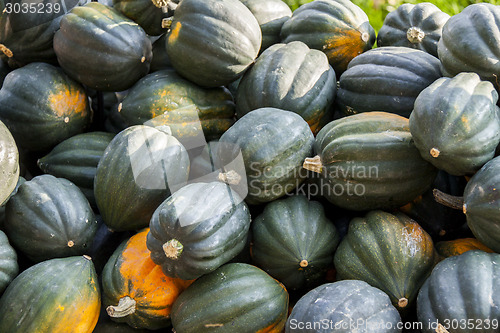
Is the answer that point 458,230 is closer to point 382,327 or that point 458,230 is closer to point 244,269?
point 382,327

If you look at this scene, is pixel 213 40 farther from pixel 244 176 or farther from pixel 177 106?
pixel 244 176

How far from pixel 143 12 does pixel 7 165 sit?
4.64 feet

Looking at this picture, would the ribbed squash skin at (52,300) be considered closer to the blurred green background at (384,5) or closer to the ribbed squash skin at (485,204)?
the ribbed squash skin at (485,204)

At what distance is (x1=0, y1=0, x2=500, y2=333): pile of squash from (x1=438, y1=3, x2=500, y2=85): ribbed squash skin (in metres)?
0.01

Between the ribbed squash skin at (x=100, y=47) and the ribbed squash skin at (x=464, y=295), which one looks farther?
the ribbed squash skin at (x=100, y=47)

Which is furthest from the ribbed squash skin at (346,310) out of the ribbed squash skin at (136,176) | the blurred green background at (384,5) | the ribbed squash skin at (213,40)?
the blurred green background at (384,5)

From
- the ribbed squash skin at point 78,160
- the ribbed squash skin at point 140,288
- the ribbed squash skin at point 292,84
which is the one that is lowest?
the ribbed squash skin at point 140,288

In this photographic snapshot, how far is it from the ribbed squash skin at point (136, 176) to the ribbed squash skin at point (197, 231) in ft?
0.72

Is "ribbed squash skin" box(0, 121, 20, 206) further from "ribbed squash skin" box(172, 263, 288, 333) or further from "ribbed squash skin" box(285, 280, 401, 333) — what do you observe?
"ribbed squash skin" box(285, 280, 401, 333)

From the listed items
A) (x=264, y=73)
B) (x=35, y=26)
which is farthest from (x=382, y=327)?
(x=35, y=26)

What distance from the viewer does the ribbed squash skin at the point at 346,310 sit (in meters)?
1.99

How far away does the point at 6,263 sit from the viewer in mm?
2412

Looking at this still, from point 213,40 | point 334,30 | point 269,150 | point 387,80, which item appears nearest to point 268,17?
point 334,30

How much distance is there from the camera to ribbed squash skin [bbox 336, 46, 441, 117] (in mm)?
2797
